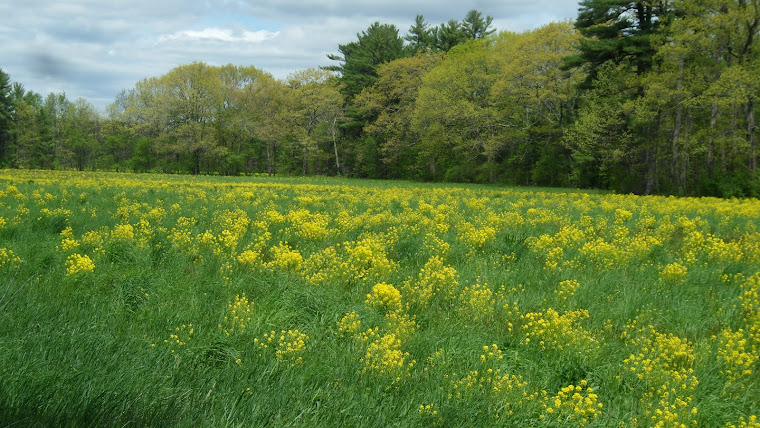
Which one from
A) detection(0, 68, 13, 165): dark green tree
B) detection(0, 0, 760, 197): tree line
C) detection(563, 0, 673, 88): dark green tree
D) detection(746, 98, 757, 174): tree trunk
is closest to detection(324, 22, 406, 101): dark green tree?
detection(0, 0, 760, 197): tree line

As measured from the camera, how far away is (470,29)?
5531 centimetres

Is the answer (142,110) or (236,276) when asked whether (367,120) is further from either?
(236,276)

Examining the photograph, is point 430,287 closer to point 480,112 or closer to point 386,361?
point 386,361

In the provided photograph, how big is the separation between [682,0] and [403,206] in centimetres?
2319

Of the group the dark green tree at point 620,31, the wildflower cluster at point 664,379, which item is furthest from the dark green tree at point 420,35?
the wildflower cluster at point 664,379

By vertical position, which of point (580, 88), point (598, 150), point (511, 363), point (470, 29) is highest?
point (470, 29)

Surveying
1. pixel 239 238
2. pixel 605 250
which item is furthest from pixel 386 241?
pixel 605 250

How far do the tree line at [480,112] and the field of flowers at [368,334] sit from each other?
2167 centimetres

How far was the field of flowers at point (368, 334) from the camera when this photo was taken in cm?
275

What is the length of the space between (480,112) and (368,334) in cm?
3513

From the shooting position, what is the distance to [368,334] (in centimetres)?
409

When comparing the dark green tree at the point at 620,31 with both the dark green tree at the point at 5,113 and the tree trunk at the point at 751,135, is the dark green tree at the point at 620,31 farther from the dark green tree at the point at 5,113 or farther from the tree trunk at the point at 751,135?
the dark green tree at the point at 5,113

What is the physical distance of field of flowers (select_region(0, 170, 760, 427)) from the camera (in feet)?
9.03

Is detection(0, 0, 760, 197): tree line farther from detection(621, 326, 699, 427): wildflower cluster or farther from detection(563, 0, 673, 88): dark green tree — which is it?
detection(621, 326, 699, 427): wildflower cluster
